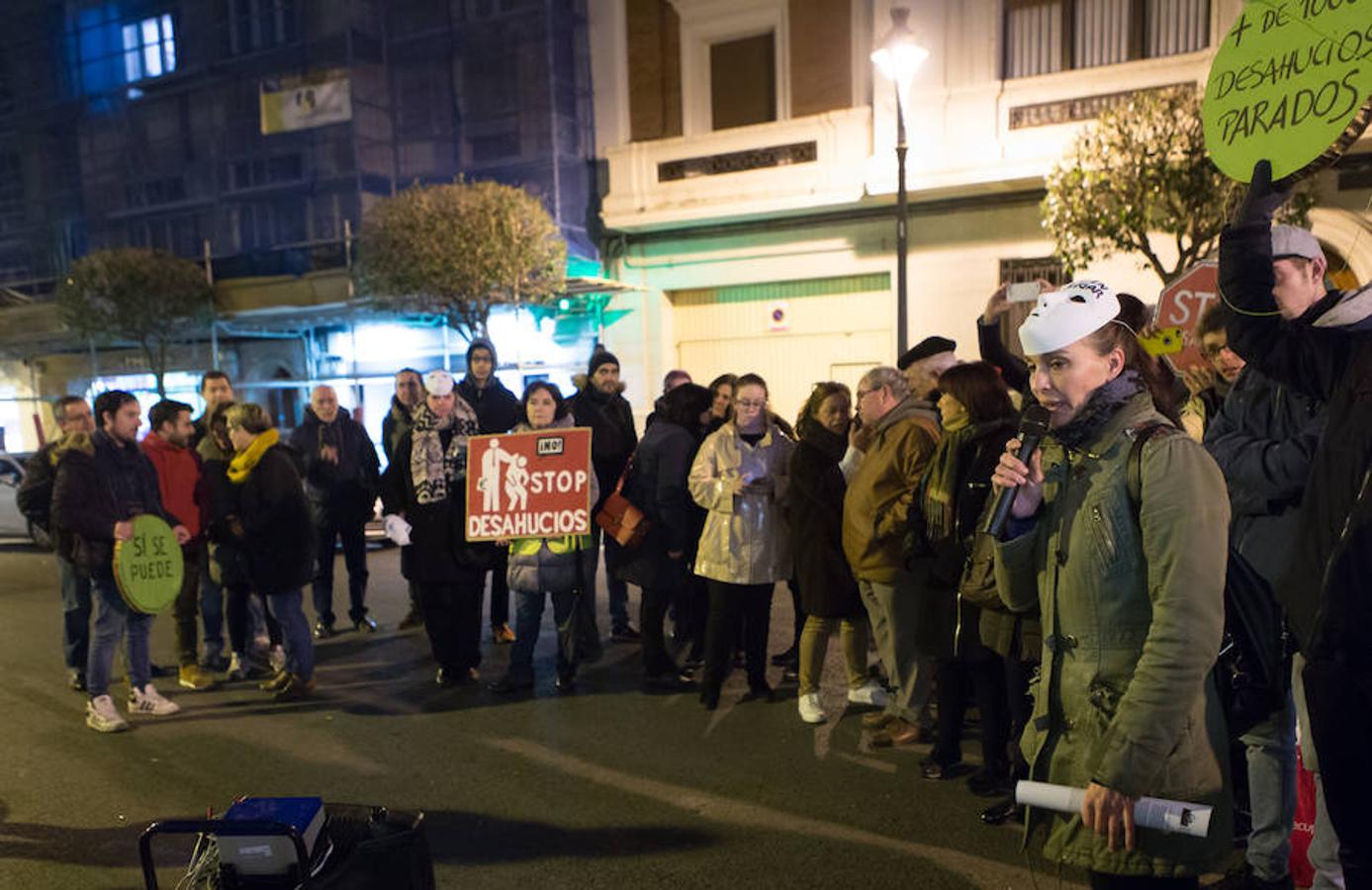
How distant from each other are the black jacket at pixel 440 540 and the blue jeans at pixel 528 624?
46cm

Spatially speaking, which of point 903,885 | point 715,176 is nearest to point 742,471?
point 903,885

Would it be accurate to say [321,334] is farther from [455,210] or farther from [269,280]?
[455,210]

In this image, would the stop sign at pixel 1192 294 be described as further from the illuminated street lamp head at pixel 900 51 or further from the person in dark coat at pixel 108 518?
the person in dark coat at pixel 108 518

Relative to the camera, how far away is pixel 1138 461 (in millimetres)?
2084

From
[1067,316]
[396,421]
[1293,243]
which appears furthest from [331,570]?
[1293,243]

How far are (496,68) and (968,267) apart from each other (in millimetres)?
11603

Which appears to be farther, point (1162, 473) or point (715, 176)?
point (715, 176)

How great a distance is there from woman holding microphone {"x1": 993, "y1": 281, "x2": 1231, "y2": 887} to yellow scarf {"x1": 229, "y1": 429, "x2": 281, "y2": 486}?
529 centimetres

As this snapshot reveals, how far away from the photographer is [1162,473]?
2021 mm

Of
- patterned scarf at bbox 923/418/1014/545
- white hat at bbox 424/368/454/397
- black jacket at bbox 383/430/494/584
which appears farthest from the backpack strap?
white hat at bbox 424/368/454/397

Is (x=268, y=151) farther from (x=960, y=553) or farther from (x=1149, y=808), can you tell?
(x=1149, y=808)

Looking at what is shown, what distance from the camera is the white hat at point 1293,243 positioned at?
2730 mm

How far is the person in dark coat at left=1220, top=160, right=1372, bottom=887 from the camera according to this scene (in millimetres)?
2133

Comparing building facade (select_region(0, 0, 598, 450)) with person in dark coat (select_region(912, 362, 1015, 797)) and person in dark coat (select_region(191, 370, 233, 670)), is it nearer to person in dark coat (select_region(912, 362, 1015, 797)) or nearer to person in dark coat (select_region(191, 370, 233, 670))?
person in dark coat (select_region(191, 370, 233, 670))
